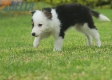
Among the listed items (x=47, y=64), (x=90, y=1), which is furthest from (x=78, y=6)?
(x=90, y=1)

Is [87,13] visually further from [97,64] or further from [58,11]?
[97,64]

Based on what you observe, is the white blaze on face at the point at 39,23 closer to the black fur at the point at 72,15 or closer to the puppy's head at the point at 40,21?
the puppy's head at the point at 40,21

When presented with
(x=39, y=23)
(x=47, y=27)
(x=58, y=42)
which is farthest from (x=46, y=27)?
(x=58, y=42)

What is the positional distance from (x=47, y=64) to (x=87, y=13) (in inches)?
127

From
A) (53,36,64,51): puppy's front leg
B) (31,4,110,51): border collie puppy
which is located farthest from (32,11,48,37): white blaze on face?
(53,36,64,51): puppy's front leg

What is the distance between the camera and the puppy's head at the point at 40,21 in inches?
309

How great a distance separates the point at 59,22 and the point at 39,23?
640 millimetres

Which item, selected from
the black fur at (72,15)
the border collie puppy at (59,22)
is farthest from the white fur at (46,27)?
the black fur at (72,15)

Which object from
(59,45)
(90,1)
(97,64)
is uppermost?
(97,64)

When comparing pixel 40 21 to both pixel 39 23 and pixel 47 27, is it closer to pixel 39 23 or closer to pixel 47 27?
pixel 39 23

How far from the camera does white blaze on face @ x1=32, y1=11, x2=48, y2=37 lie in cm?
785

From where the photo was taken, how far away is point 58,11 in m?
8.45

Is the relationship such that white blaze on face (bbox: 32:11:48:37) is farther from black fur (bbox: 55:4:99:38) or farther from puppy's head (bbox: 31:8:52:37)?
black fur (bbox: 55:4:99:38)

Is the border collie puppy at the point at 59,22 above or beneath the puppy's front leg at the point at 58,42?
above
